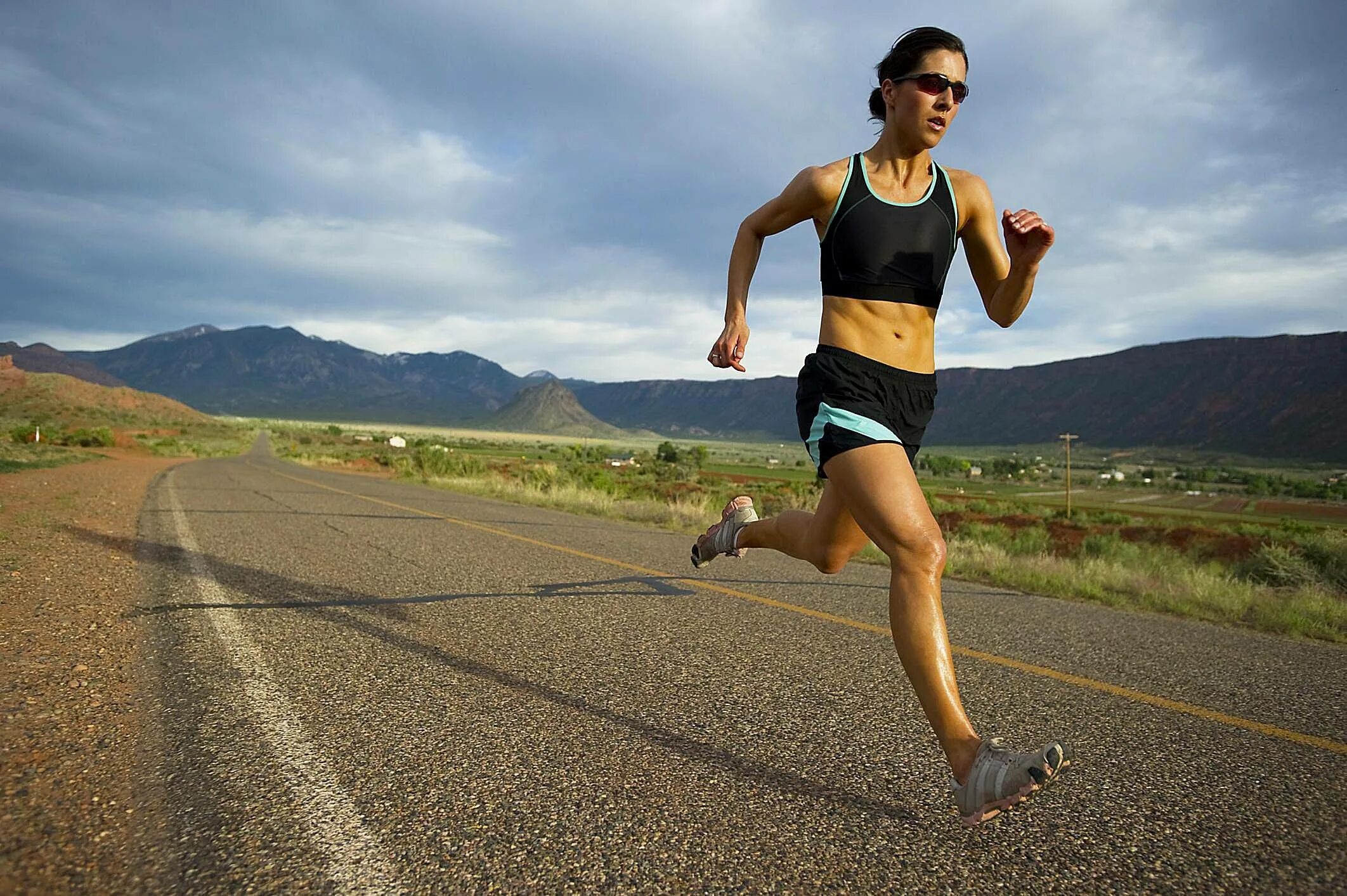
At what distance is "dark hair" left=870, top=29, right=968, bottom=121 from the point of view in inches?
106

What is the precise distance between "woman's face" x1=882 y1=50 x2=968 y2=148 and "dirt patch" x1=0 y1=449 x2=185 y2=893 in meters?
3.19

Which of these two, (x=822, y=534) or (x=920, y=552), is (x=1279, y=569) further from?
(x=920, y=552)

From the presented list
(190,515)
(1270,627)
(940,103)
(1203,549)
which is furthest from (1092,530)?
(940,103)

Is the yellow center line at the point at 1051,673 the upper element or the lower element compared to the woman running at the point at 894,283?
lower

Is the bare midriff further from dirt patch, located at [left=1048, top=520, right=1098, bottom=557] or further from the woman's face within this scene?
dirt patch, located at [left=1048, top=520, right=1098, bottom=557]

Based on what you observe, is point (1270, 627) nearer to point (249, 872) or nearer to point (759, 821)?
point (759, 821)

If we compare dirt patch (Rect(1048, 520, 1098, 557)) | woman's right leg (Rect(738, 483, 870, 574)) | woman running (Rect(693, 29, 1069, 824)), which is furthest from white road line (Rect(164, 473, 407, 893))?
dirt patch (Rect(1048, 520, 1098, 557))

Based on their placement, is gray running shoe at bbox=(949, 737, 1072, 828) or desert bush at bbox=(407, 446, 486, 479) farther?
desert bush at bbox=(407, 446, 486, 479)

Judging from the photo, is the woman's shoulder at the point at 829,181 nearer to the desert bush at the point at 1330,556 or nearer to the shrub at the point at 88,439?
the desert bush at the point at 1330,556

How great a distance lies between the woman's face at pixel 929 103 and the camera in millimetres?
2688

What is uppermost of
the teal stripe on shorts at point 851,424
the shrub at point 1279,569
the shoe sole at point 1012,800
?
the teal stripe on shorts at point 851,424

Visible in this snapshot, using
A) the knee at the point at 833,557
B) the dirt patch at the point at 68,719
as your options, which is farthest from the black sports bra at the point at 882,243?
the dirt patch at the point at 68,719

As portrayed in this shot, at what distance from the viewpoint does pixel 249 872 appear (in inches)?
82.4

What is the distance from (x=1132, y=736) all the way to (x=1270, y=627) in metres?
4.05
